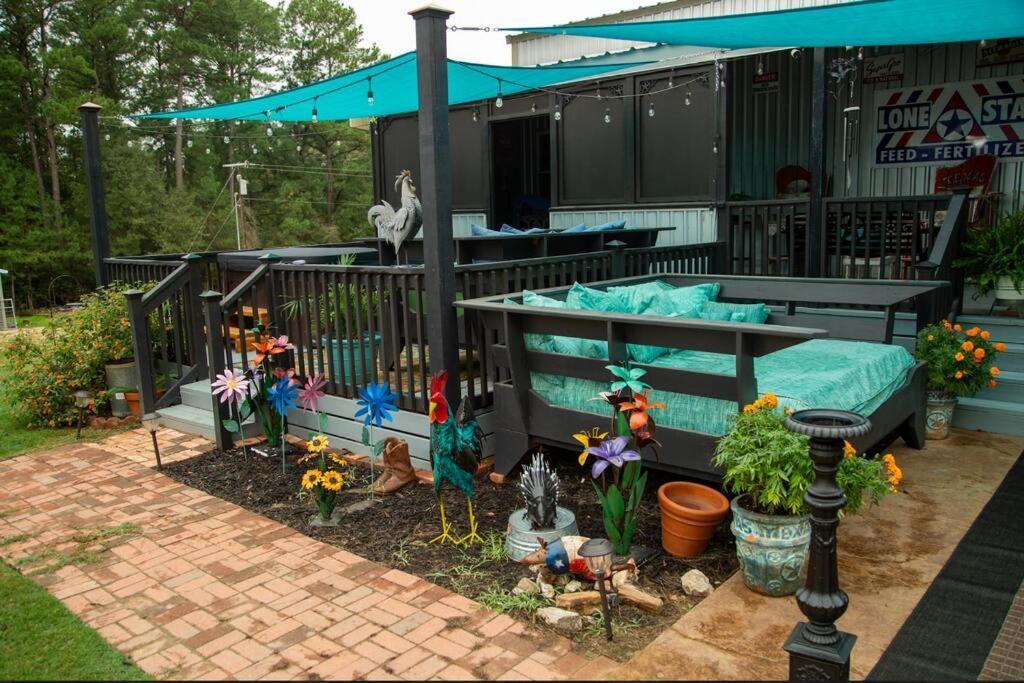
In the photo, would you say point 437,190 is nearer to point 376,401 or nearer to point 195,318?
point 376,401

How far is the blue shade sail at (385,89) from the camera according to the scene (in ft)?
23.2

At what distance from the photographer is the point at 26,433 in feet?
20.8

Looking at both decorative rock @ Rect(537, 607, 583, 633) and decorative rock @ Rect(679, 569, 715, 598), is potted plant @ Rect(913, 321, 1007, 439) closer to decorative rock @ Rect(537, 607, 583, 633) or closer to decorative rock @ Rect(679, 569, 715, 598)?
decorative rock @ Rect(679, 569, 715, 598)

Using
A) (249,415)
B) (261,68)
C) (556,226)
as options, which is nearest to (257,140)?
(261,68)

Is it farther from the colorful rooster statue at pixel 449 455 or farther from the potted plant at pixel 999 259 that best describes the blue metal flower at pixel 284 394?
the potted plant at pixel 999 259

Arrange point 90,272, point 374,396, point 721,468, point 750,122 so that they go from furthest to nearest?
point 90,272 → point 750,122 → point 374,396 → point 721,468

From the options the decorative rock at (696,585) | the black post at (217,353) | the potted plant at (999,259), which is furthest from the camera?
the potted plant at (999,259)

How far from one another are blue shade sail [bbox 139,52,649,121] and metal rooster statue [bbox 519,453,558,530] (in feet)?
13.1

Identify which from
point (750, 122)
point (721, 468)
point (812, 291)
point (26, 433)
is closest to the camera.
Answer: point (721, 468)

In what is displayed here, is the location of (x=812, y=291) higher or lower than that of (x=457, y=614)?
higher

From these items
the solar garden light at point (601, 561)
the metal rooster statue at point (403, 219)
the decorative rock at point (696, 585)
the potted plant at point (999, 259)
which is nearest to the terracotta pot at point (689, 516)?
the decorative rock at point (696, 585)

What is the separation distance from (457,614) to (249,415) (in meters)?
3.09

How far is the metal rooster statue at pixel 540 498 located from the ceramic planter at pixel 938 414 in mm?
2924

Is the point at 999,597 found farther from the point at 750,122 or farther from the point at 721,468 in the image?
the point at 750,122
